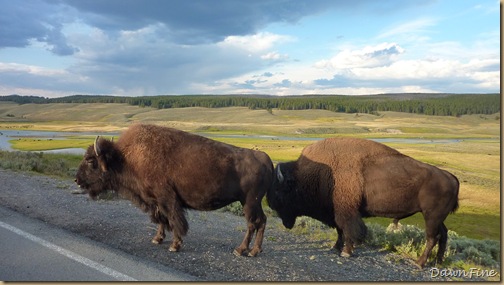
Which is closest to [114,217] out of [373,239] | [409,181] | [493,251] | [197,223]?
[197,223]

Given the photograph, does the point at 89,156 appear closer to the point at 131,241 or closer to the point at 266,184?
the point at 131,241

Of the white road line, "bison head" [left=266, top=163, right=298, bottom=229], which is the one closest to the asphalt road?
the white road line

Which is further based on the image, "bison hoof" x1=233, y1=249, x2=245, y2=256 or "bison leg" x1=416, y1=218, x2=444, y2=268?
"bison leg" x1=416, y1=218, x2=444, y2=268

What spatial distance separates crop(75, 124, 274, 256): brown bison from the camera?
19.6ft

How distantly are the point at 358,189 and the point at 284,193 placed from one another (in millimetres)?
1342

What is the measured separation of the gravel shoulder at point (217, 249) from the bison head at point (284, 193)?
0.61 metres

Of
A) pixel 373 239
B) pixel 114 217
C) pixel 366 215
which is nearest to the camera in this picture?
pixel 366 215

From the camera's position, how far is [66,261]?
501 cm

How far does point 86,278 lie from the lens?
4496 mm

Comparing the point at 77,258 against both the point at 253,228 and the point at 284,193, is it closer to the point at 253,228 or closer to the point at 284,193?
the point at 253,228

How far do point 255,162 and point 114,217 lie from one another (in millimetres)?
3690

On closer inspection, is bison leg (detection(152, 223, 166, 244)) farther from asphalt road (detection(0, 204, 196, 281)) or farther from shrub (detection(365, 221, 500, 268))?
shrub (detection(365, 221, 500, 268))

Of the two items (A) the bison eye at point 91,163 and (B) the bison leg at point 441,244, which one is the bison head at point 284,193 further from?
(A) the bison eye at point 91,163

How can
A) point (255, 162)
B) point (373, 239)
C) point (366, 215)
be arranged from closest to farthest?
point (255, 162) → point (366, 215) → point (373, 239)
